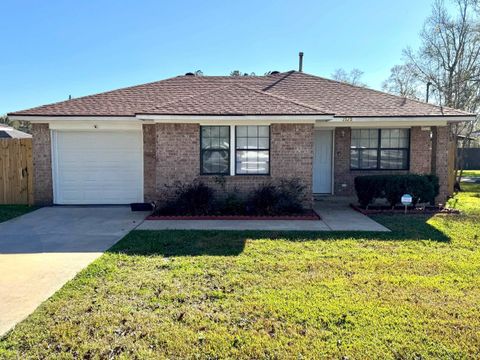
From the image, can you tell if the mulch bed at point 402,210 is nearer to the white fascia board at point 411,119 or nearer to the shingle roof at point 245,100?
the white fascia board at point 411,119

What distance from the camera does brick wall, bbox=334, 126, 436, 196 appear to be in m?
12.7

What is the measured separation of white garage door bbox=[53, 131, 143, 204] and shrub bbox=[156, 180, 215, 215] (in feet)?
7.62

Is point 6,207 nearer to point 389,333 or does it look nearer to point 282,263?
point 282,263

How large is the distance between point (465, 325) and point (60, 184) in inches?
470

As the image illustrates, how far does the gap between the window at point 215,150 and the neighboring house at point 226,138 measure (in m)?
0.03

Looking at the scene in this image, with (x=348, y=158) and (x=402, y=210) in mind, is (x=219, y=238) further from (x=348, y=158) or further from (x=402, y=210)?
(x=348, y=158)

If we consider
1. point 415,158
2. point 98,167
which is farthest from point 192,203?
point 415,158

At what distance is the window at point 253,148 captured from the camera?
10789mm

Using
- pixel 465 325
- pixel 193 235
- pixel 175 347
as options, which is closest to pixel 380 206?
pixel 193 235

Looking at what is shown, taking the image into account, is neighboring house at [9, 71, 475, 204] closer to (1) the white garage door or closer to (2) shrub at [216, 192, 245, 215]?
(1) the white garage door

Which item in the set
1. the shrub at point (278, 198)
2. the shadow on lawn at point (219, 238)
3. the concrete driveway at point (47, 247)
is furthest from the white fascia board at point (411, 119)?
the concrete driveway at point (47, 247)

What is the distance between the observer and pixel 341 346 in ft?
11.8

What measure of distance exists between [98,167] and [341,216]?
8.11m

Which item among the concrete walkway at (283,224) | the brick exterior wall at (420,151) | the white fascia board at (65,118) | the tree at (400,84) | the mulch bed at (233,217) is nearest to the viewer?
the concrete walkway at (283,224)
